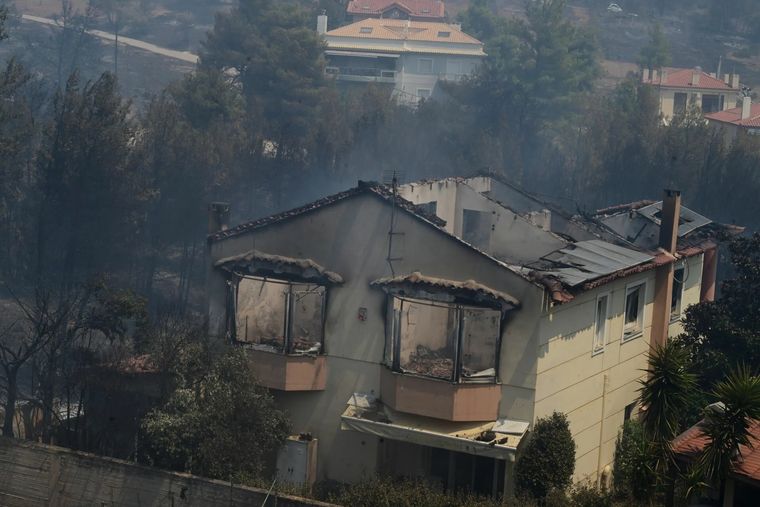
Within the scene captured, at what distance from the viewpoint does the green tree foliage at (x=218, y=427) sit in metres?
21.1

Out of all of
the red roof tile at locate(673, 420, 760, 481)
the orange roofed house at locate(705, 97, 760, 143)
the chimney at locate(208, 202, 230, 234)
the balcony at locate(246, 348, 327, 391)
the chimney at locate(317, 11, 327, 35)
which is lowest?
the red roof tile at locate(673, 420, 760, 481)

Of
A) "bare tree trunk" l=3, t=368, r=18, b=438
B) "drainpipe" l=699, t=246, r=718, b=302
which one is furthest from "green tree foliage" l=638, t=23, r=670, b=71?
"bare tree trunk" l=3, t=368, r=18, b=438

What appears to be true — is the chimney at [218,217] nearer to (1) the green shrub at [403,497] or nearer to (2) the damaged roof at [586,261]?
(2) the damaged roof at [586,261]

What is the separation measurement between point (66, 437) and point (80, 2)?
361ft

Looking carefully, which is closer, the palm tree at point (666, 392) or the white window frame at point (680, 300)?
the palm tree at point (666, 392)

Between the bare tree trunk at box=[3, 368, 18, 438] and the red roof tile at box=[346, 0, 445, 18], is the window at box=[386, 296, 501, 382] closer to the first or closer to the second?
the bare tree trunk at box=[3, 368, 18, 438]

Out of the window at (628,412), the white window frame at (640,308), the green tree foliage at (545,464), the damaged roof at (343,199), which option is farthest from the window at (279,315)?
the window at (628,412)

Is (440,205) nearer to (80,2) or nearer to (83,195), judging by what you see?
(83,195)

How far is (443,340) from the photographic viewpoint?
22.4 meters

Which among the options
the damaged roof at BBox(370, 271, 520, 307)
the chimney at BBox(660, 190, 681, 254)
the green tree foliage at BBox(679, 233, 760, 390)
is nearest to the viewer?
the damaged roof at BBox(370, 271, 520, 307)

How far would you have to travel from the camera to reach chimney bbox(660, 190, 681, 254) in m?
26.3

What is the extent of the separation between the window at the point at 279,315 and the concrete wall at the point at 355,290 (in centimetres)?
32

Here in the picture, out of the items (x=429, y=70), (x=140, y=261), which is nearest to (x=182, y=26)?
(x=429, y=70)

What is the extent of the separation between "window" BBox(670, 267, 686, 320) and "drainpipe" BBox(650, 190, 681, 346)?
59.2 inches
